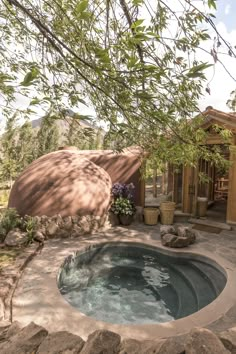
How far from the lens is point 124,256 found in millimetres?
7371

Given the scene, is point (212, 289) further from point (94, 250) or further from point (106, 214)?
point (106, 214)

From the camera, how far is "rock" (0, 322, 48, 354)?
216 centimetres

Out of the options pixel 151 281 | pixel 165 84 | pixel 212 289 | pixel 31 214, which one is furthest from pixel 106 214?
pixel 165 84

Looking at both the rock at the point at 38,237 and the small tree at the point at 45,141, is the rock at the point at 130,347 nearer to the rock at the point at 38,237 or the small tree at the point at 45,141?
the rock at the point at 38,237

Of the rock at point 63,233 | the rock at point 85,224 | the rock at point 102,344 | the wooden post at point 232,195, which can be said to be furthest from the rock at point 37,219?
the wooden post at point 232,195

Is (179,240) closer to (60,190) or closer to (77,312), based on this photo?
(77,312)

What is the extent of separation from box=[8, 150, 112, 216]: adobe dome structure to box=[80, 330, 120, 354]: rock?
18.8ft

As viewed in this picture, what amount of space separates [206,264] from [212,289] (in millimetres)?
969

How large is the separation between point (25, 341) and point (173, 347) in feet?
4.53

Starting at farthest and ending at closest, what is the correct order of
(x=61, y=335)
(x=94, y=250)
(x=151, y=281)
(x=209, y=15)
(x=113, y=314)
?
(x=94, y=250) < (x=151, y=281) < (x=113, y=314) < (x=61, y=335) < (x=209, y=15)

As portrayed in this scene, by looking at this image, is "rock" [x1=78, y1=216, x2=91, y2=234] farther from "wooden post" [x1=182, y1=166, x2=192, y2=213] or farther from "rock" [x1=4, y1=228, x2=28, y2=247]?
"wooden post" [x1=182, y1=166, x2=192, y2=213]

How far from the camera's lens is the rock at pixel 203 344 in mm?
1955

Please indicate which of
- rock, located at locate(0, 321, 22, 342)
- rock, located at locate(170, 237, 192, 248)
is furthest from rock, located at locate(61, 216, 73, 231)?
rock, located at locate(0, 321, 22, 342)

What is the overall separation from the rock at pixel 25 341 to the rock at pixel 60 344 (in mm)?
67
